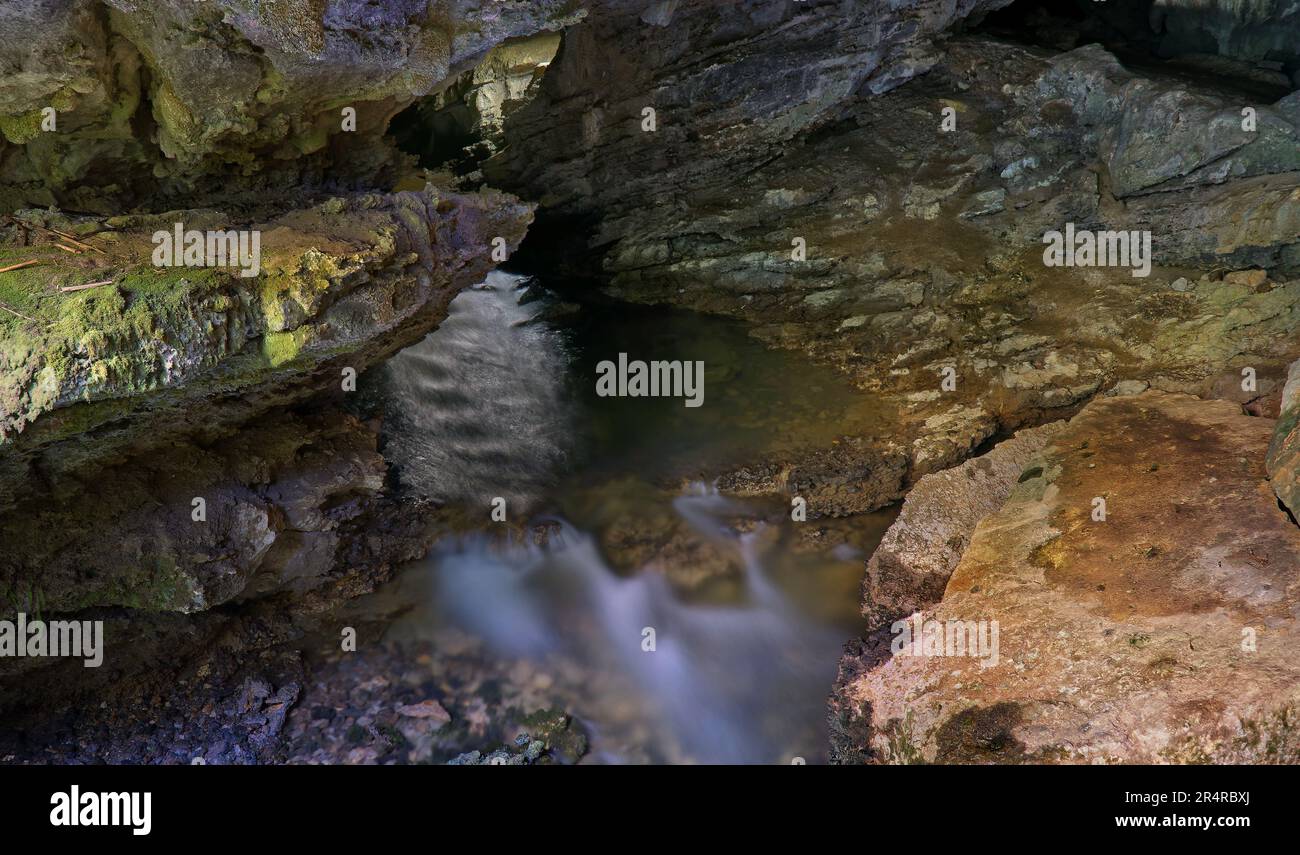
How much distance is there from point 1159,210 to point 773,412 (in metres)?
4.08

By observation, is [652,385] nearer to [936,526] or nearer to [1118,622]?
[936,526]

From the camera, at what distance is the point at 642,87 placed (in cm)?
772

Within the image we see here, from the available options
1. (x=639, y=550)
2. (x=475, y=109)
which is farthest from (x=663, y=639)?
(x=475, y=109)

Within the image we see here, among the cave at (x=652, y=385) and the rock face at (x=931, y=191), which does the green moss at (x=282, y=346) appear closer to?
the cave at (x=652, y=385)

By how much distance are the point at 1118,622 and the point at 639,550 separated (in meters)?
3.46

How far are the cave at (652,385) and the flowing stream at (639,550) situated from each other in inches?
1.5

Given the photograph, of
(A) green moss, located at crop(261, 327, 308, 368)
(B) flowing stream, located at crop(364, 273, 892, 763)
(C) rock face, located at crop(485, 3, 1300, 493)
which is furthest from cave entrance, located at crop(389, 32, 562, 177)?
(A) green moss, located at crop(261, 327, 308, 368)

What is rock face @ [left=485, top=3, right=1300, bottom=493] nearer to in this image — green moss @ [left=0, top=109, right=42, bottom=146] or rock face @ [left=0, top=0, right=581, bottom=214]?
rock face @ [left=0, top=0, right=581, bottom=214]

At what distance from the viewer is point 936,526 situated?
20.1 feet

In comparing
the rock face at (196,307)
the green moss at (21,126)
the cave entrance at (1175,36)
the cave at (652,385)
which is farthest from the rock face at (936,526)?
the green moss at (21,126)

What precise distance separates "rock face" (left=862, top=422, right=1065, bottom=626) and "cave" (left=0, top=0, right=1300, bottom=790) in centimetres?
3

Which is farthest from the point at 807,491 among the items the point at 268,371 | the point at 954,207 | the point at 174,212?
the point at 174,212

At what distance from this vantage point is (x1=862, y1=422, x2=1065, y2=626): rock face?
5.93 metres
